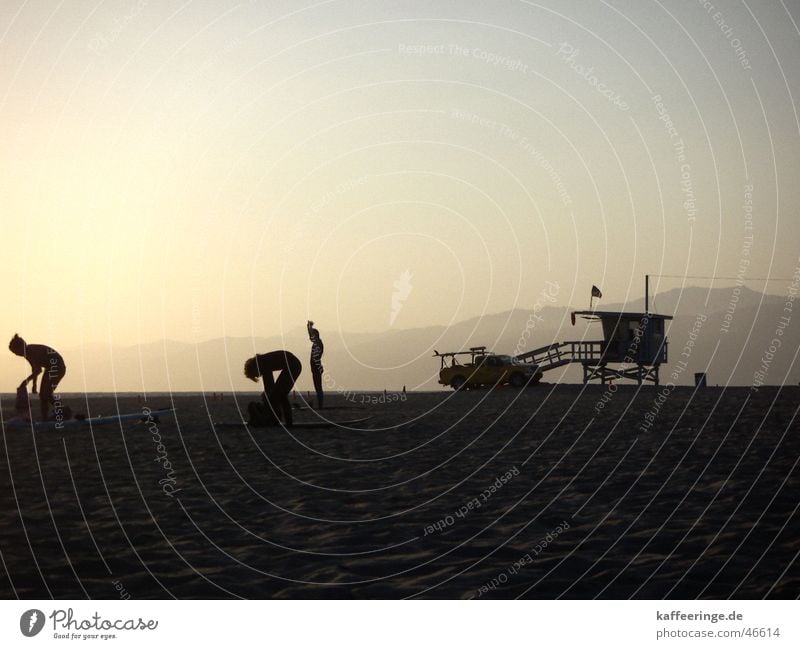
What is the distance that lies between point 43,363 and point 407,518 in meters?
16.6

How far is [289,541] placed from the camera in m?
9.44

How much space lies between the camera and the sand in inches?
306

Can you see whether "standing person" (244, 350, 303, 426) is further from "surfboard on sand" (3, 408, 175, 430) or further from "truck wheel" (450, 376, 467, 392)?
"truck wheel" (450, 376, 467, 392)

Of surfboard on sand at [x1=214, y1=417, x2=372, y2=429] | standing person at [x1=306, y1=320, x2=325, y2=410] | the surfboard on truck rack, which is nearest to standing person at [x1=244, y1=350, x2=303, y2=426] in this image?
surfboard on sand at [x1=214, y1=417, x2=372, y2=429]

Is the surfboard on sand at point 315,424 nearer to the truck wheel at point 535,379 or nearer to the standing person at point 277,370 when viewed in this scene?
the standing person at point 277,370

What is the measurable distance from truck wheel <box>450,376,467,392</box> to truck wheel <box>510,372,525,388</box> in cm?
313

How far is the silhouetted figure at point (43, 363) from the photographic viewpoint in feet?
76.6

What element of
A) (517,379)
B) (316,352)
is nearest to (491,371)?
(517,379)

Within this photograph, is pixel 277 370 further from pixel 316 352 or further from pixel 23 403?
pixel 23 403

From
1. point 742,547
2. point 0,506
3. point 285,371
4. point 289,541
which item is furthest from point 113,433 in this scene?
point 742,547

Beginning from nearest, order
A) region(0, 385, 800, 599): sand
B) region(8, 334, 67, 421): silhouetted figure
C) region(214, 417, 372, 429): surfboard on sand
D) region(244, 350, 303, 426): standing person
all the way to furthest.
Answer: region(0, 385, 800, 599): sand < region(244, 350, 303, 426): standing person < region(8, 334, 67, 421): silhouetted figure < region(214, 417, 372, 429): surfboard on sand
